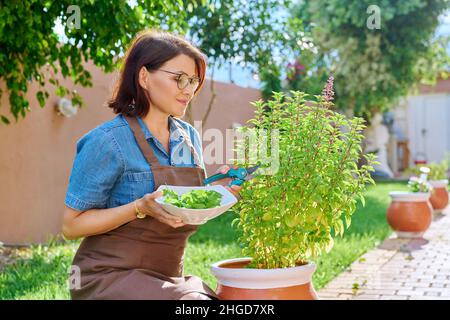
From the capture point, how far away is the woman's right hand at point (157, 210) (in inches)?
81.4

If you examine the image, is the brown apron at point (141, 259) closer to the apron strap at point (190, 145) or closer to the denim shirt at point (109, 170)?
the denim shirt at point (109, 170)

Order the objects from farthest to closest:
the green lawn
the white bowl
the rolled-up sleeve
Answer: the green lawn < the rolled-up sleeve < the white bowl

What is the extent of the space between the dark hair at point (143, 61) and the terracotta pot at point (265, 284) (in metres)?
0.76

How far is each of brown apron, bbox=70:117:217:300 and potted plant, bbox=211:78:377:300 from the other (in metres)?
0.18

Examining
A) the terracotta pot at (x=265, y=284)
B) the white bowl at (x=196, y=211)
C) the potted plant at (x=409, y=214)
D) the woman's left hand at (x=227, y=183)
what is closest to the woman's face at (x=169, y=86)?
the woman's left hand at (x=227, y=183)

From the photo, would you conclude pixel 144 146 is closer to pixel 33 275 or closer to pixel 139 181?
pixel 139 181

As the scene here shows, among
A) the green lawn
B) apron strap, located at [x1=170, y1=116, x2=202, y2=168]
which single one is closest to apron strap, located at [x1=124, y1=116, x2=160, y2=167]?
apron strap, located at [x1=170, y1=116, x2=202, y2=168]

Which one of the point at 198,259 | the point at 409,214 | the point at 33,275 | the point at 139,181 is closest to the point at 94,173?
the point at 139,181

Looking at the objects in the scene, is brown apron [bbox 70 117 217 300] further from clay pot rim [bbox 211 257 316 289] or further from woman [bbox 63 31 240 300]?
clay pot rim [bbox 211 257 316 289]

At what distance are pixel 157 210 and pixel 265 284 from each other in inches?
17.0

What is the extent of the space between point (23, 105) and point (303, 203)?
4771mm

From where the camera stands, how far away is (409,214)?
7645mm

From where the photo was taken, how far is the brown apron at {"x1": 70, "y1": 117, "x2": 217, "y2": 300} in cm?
211

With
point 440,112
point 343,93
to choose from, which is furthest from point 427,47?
point 440,112
